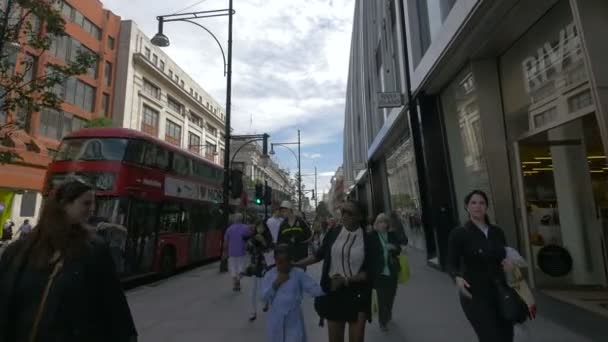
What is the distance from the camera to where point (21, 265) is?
1.81 m

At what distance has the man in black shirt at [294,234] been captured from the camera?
6.14 m

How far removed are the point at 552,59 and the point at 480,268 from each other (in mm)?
5361

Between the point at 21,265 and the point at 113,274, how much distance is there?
1.34 ft

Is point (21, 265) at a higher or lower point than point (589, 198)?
lower

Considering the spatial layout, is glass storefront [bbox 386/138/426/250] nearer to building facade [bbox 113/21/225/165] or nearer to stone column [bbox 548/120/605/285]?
stone column [bbox 548/120/605/285]

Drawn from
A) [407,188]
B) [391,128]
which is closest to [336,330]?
[391,128]

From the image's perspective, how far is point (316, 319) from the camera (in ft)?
20.1

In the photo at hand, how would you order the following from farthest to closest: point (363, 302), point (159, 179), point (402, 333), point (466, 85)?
point (159, 179), point (466, 85), point (402, 333), point (363, 302)

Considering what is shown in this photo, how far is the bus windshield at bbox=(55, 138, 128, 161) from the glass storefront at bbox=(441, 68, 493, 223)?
346 inches

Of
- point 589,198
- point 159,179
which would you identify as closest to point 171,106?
point 159,179

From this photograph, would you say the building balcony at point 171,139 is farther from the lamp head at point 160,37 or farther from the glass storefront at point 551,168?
the glass storefront at point 551,168

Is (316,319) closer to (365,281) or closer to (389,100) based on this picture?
(365,281)

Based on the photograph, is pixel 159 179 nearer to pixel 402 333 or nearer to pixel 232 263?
pixel 232 263

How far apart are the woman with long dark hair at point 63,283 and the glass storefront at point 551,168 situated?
283 inches
